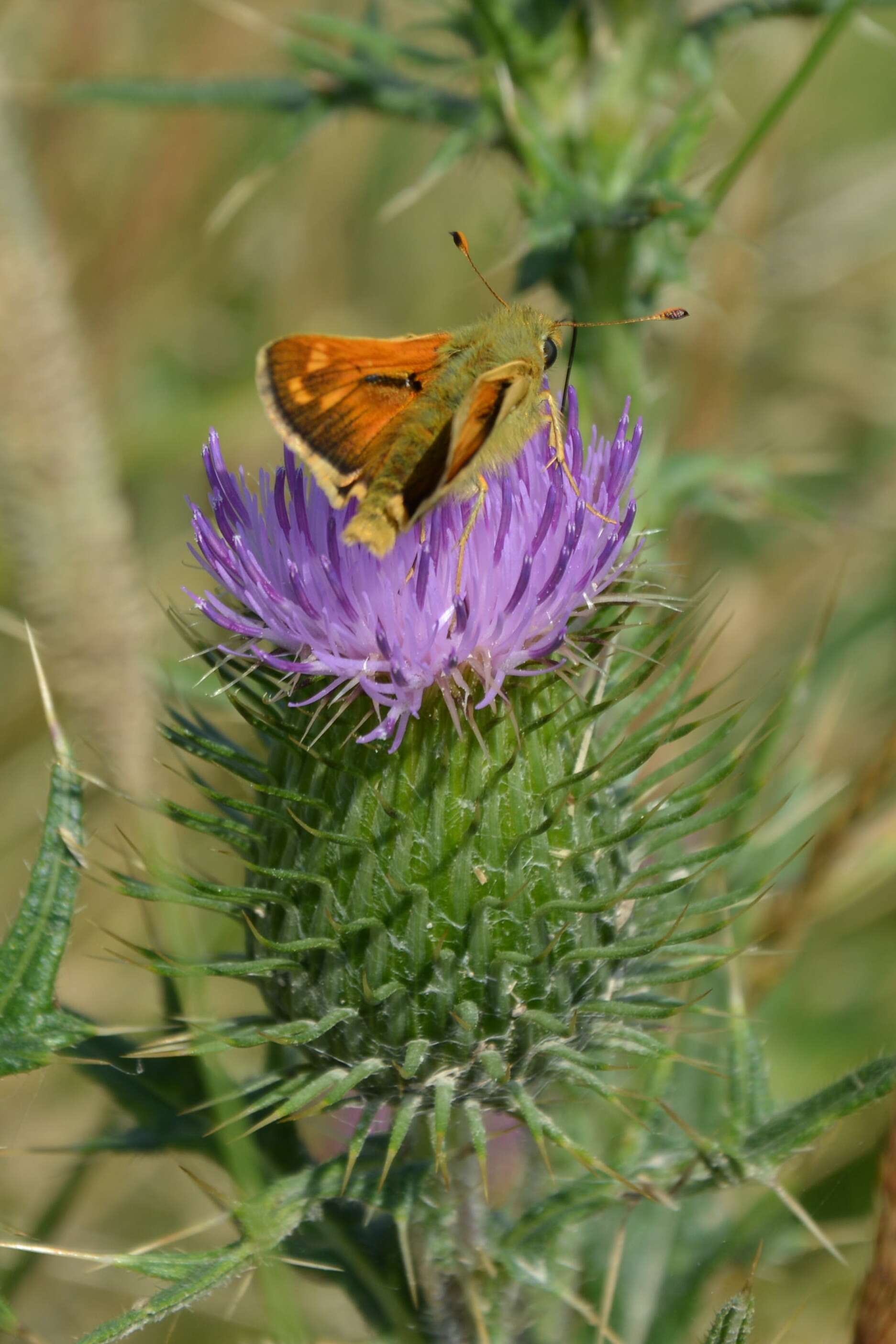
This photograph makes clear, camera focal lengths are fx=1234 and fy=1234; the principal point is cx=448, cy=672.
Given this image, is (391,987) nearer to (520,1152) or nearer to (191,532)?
(520,1152)

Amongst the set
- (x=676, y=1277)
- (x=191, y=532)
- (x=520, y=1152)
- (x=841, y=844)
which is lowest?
(x=676, y=1277)

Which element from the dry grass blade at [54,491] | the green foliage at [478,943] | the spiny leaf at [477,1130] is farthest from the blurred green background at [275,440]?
the spiny leaf at [477,1130]

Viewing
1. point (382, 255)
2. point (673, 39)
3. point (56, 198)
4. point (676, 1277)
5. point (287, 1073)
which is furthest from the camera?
point (382, 255)

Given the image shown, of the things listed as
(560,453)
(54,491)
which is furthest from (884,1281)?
(54,491)

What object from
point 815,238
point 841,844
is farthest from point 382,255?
point 841,844

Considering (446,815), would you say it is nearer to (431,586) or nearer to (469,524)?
(431,586)

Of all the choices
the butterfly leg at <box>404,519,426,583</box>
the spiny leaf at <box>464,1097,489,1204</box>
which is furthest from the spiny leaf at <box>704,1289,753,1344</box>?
the butterfly leg at <box>404,519,426,583</box>

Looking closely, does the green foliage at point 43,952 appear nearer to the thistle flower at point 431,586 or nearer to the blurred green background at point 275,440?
the blurred green background at point 275,440
